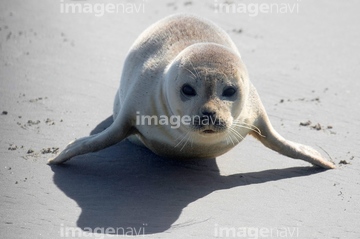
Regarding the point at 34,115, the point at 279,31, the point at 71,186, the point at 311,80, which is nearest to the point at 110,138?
the point at 71,186

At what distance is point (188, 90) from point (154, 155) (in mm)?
989

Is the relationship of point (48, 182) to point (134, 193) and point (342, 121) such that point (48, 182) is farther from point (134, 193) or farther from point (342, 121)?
point (342, 121)

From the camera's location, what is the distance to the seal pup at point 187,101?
17.8 ft

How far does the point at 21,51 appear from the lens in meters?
8.63

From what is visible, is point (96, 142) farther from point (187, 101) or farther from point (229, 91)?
point (229, 91)

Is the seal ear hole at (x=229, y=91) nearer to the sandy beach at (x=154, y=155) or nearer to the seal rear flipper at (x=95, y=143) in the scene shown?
the sandy beach at (x=154, y=155)

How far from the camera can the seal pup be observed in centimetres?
541

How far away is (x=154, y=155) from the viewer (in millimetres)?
6293

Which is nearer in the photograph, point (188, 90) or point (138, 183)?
point (188, 90)

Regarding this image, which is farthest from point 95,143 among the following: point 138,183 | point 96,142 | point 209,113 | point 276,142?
point 276,142

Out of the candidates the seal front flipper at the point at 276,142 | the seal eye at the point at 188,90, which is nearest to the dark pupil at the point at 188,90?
the seal eye at the point at 188,90

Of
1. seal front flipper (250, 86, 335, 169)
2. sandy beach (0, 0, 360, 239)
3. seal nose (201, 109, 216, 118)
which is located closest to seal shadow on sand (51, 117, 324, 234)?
sandy beach (0, 0, 360, 239)

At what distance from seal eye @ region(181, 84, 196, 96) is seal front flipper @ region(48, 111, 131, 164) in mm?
751

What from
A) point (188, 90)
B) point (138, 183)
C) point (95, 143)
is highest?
point (188, 90)
